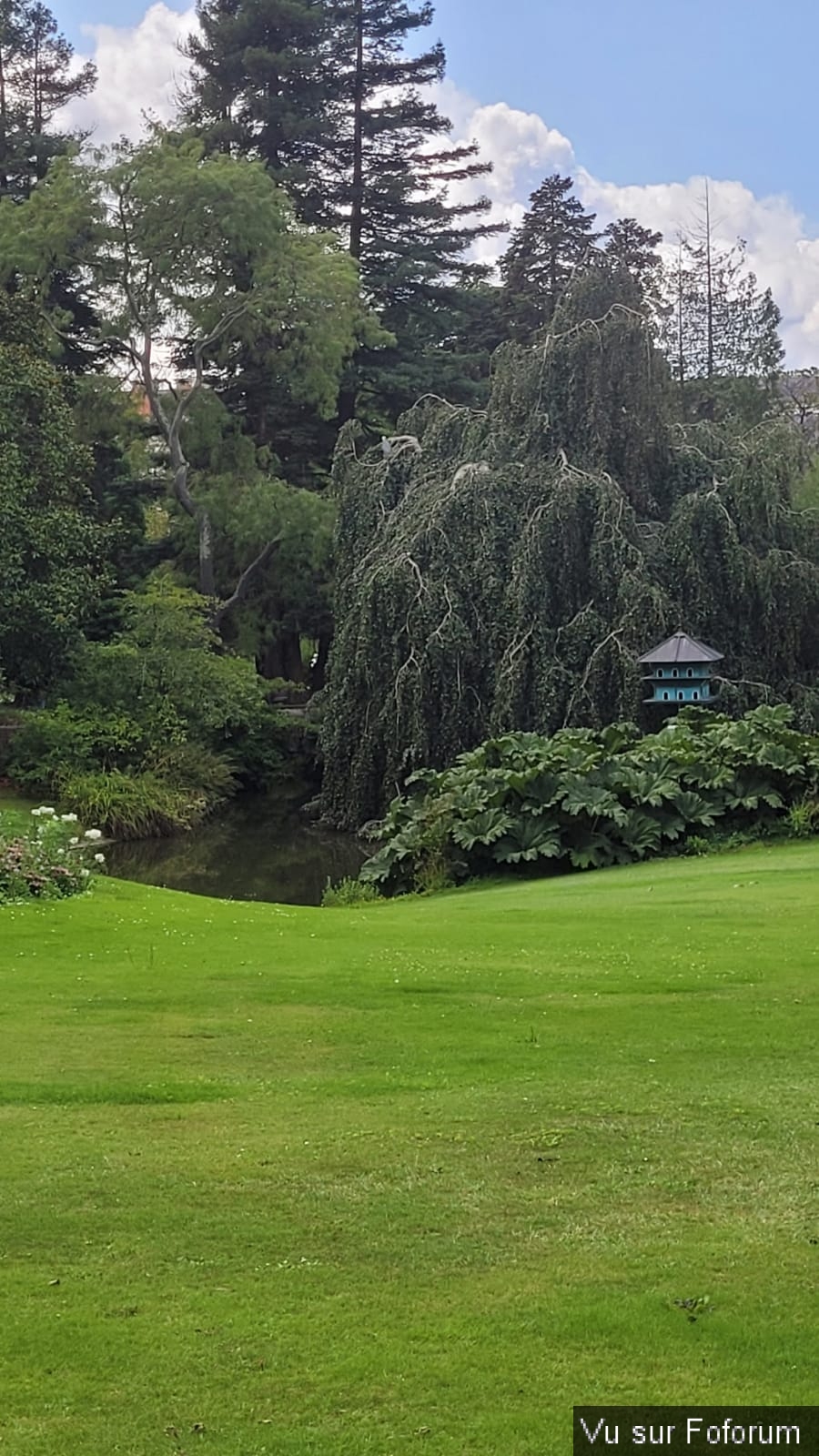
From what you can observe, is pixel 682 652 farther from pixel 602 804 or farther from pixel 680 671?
pixel 602 804

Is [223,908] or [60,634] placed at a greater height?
[60,634]

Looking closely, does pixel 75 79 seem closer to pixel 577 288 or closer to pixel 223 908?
pixel 577 288

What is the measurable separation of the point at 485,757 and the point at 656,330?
25.1 ft

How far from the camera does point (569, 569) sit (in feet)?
51.8

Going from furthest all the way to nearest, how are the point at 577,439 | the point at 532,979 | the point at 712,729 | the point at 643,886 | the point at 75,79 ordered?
the point at 75,79 < the point at 577,439 < the point at 712,729 < the point at 643,886 < the point at 532,979

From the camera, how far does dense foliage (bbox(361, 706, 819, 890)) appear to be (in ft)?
38.4

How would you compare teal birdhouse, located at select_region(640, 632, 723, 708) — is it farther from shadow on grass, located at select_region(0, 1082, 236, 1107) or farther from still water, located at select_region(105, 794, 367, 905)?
shadow on grass, located at select_region(0, 1082, 236, 1107)

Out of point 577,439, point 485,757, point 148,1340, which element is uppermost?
point 577,439

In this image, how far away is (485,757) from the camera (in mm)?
13094

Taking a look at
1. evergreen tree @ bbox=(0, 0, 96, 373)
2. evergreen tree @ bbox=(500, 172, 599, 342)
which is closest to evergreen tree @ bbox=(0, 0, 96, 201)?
evergreen tree @ bbox=(0, 0, 96, 373)

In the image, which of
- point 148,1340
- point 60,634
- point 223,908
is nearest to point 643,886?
point 223,908

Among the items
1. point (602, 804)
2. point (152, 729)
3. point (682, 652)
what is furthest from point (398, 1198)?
point (152, 729)

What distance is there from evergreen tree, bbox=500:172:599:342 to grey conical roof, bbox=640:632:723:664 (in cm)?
1633

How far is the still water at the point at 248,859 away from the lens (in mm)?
13883
